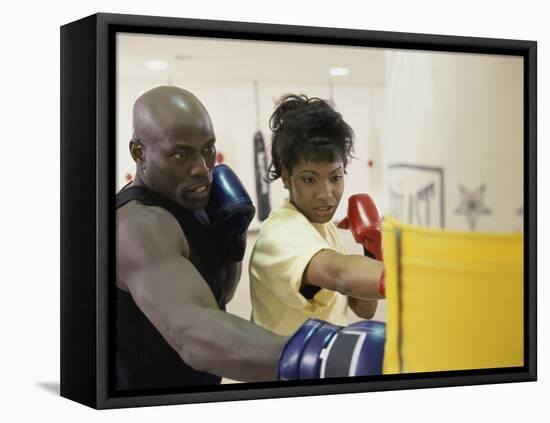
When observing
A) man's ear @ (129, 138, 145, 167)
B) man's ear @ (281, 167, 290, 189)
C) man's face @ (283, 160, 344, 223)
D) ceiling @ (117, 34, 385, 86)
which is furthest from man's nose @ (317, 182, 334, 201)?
man's ear @ (129, 138, 145, 167)

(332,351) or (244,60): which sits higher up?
(244,60)

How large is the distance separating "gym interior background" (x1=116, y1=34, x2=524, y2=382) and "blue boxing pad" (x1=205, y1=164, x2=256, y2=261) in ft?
0.11

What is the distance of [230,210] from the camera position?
14.0 ft

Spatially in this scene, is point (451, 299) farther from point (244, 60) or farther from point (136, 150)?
point (136, 150)

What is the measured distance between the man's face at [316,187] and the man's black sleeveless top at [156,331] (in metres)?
0.37

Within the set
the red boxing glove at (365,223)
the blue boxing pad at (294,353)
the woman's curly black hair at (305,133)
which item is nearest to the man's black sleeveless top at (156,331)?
the blue boxing pad at (294,353)

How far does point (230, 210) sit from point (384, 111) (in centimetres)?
75

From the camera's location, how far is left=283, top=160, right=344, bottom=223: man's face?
4387 millimetres

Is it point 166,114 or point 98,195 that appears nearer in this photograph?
point 98,195

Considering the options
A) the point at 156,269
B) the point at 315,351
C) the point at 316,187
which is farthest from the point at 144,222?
the point at 315,351

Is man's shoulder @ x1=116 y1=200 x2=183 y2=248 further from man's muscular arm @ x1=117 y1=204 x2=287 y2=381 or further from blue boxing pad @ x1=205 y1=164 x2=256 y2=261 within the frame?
blue boxing pad @ x1=205 y1=164 x2=256 y2=261

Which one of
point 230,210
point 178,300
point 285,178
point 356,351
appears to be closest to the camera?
point 178,300

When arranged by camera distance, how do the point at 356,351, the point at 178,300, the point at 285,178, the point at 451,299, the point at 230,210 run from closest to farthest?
the point at 178,300, the point at 230,210, the point at 285,178, the point at 356,351, the point at 451,299

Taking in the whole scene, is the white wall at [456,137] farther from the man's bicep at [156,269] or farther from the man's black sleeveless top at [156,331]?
the man's bicep at [156,269]
